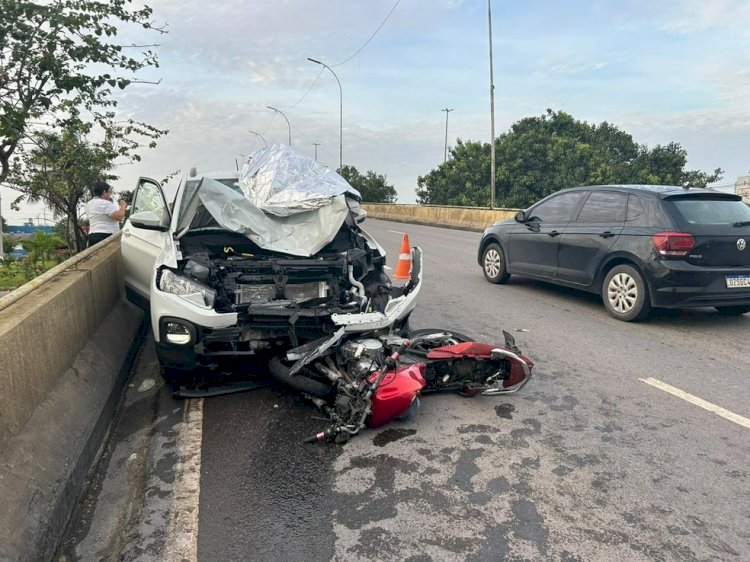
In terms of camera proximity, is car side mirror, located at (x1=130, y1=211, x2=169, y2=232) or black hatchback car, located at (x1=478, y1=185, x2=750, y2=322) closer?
car side mirror, located at (x1=130, y1=211, x2=169, y2=232)

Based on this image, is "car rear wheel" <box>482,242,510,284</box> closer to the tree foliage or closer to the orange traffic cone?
the orange traffic cone

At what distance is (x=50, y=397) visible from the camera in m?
3.54

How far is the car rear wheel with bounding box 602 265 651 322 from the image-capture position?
6645 mm

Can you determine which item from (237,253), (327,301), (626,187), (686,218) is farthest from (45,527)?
(626,187)

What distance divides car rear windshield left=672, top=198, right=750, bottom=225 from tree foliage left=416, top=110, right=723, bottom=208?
104 feet

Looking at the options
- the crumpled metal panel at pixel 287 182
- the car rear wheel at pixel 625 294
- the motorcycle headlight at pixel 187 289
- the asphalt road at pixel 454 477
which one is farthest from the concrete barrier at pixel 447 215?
the motorcycle headlight at pixel 187 289

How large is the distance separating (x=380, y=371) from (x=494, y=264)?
19.6 feet

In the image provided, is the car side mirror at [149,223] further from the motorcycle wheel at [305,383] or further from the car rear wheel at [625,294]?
the car rear wheel at [625,294]

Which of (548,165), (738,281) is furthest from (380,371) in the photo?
(548,165)

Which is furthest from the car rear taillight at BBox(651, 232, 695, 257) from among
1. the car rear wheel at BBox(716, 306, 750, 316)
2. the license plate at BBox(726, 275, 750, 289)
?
the car rear wheel at BBox(716, 306, 750, 316)

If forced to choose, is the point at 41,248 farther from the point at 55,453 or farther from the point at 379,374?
the point at 379,374

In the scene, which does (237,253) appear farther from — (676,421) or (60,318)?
(676,421)

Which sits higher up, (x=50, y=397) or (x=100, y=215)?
(x=100, y=215)

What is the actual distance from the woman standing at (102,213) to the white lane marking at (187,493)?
5.18 metres
